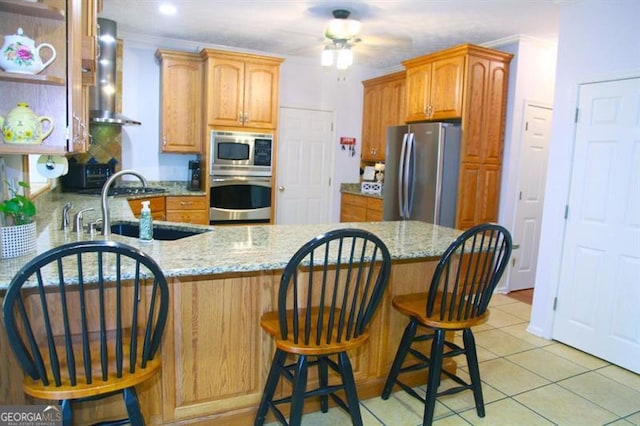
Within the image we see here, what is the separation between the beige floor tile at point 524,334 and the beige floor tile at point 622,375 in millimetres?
439

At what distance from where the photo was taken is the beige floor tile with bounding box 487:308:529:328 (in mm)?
3678

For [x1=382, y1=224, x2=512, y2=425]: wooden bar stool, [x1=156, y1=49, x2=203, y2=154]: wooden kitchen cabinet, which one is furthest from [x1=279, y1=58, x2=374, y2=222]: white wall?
[x1=382, y1=224, x2=512, y2=425]: wooden bar stool

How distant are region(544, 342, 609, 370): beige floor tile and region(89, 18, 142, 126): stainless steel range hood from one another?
417 centimetres

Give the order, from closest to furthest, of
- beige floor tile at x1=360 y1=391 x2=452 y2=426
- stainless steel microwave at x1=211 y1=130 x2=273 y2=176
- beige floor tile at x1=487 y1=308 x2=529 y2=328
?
1. beige floor tile at x1=360 y1=391 x2=452 y2=426
2. beige floor tile at x1=487 y1=308 x2=529 y2=328
3. stainless steel microwave at x1=211 y1=130 x2=273 y2=176

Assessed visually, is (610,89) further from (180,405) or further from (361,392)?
(180,405)

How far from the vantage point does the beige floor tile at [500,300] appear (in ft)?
13.8

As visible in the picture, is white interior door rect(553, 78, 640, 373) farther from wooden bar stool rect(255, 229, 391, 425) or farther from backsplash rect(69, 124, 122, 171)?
backsplash rect(69, 124, 122, 171)

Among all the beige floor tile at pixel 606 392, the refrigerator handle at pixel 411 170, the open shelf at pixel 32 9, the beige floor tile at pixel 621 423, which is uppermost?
the open shelf at pixel 32 9

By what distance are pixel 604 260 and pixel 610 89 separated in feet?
3.81

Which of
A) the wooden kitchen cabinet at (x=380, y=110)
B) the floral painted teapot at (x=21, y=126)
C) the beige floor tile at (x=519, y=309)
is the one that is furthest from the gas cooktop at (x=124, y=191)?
the beige floor tile at (x=519, y=309)

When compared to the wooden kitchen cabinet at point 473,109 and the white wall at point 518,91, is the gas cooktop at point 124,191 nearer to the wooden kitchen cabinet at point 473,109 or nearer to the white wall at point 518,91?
the wooden kitchen cabinet at point 473,109

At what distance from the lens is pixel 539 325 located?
3459 millimetres

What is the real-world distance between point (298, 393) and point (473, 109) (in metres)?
3.28

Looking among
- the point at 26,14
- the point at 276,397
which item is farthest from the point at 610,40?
the point at 26,14
